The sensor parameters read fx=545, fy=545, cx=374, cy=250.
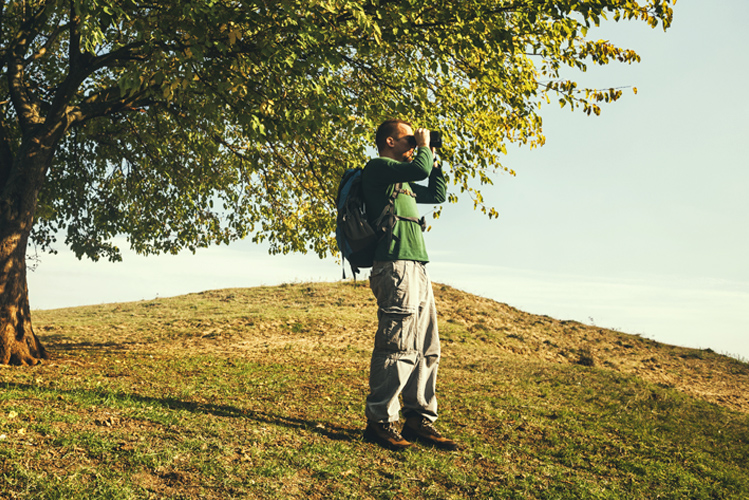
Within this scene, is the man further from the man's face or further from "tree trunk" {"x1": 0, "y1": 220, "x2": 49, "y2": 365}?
"tree trunk" {"x1": 0, "y1": 220, "x2": 49, "y2": 365}

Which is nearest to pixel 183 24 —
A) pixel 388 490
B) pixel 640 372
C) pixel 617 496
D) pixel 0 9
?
pixel 0 9

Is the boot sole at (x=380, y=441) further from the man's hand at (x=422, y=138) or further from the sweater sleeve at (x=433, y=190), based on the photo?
the man's hand at (x=422, y=138)

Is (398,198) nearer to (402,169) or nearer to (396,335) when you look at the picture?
(402,169)

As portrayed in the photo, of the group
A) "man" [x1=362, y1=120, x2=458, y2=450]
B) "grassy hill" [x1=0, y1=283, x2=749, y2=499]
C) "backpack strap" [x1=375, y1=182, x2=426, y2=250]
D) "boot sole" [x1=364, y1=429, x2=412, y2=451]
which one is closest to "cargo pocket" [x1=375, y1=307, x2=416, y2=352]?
"man" [x1=362, y1=120, x2=458, y2=450]

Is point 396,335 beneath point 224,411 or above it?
above

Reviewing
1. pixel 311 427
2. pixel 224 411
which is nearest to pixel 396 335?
pixel 311 427

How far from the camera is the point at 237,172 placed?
14.1 meters

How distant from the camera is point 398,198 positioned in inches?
203

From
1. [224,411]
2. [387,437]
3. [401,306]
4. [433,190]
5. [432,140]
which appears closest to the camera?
[401,306]

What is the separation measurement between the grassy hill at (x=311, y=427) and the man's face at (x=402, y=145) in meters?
2.77

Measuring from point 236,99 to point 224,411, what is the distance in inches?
195

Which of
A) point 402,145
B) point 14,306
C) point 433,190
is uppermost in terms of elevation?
point 402,145

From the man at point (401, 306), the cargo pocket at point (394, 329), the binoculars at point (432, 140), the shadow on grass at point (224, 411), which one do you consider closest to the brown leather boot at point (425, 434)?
the man at point (401, 306)

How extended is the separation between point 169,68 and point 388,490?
21.8 feet
